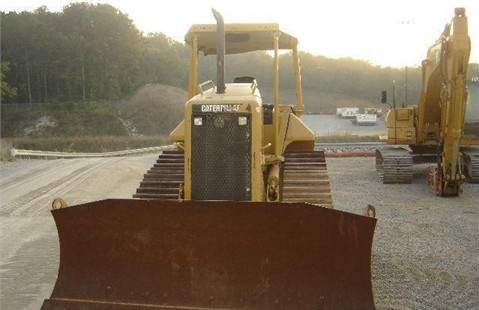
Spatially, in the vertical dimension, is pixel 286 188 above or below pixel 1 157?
above

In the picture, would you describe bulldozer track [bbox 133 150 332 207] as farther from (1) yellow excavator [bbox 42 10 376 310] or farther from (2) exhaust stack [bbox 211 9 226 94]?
(1) yellow excavator [bbox 42 10 376 310]

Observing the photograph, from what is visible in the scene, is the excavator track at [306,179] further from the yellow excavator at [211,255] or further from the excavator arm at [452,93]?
the excavator arm at [452,93]

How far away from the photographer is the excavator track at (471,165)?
1555 cm

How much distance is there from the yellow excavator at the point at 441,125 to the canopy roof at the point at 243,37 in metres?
6.10

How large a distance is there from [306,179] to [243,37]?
6.21 feet

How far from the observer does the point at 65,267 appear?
18.1 ft

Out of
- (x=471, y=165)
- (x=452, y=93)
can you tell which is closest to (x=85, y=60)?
(x=471, y=165)

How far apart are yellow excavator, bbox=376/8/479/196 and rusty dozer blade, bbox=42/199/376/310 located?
8693 mm

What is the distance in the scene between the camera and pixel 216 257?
209 inches

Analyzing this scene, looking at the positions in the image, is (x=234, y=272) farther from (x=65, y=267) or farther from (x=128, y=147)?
(x=128, y=147)

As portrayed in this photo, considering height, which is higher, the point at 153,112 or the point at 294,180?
the point at 294,180

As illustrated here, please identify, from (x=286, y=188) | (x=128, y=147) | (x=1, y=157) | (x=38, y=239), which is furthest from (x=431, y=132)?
(x=128, y=147)

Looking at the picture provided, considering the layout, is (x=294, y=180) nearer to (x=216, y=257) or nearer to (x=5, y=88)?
(x=216, y=257)

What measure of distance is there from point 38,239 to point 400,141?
391 inches
